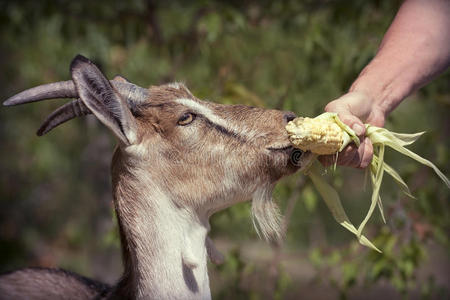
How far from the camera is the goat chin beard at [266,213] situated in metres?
3.12

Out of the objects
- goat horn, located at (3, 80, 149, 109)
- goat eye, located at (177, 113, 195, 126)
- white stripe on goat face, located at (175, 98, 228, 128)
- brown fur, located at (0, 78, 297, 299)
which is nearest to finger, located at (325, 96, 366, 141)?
brown fur, located at (0, 78, 297, 299)

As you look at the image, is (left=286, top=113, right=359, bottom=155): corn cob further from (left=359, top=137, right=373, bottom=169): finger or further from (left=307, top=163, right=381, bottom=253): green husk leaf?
(left=307, top=163, right=381, bottom=253): green husk leaf

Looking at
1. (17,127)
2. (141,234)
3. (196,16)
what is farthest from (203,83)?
(17,127)

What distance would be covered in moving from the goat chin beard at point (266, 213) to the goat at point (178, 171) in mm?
11

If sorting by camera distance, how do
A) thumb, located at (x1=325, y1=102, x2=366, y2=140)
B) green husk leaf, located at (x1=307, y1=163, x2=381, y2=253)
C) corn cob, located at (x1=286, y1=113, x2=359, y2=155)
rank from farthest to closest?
green husk leaf, located at (x1=307, y1=163, x2=381, y2=253), thumb, located at (x1=325, y1=102, x2=366, y2=140), corn cob, located at (x1=286, y1=113, x2=359, y2=155)

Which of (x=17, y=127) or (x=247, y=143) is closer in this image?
(x=247, y=143)

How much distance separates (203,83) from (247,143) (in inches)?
103

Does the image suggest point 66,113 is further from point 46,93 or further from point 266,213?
point 266,213

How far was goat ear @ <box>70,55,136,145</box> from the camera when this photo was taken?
Result: 8.87ft

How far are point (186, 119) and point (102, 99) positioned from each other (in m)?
0.47

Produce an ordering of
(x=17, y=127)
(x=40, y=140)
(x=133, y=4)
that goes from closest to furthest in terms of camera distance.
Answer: (x=133, y=4) → (x=40, y=140) → (x=17, y=127)

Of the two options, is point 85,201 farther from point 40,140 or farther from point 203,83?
point 203,83

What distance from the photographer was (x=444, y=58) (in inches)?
135

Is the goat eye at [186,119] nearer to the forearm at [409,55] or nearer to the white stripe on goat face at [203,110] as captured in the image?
the white stripe on goat face at [203,110]
